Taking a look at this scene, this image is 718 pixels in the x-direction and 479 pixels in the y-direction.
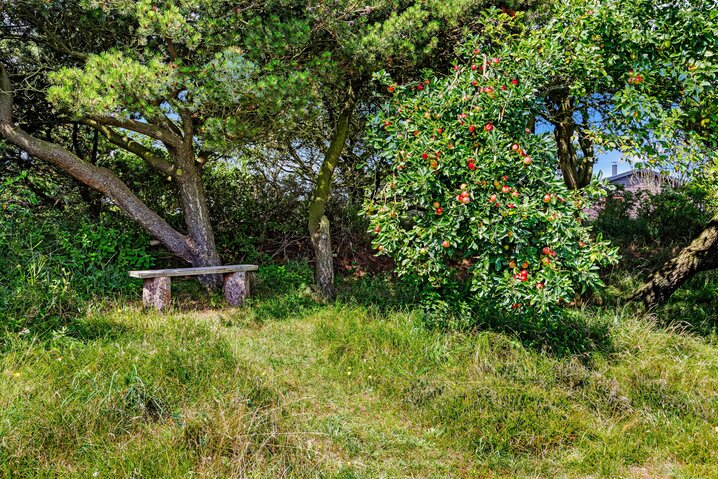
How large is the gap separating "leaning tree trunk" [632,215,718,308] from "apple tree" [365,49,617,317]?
2388 mm

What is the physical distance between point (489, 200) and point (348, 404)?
6.19ft

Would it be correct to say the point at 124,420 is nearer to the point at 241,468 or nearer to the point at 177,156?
the point at 241,468

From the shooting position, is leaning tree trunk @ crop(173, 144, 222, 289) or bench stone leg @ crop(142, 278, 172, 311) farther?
leaning tree trunk @ crop(173, 144, 222, 289)

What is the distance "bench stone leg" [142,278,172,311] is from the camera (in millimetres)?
4484

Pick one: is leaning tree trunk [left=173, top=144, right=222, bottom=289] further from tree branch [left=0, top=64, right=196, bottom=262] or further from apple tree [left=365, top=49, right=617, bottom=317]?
apple tree [left=365, top=49, right=617, bottom=317]

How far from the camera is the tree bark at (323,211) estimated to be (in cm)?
570

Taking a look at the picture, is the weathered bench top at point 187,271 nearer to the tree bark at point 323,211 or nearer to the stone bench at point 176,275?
the stone bench at point 176,275

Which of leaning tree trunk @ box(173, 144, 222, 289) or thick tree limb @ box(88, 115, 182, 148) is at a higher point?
thick tree limb @ box(88, 115, 182, 148)

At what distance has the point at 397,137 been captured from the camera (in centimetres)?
380

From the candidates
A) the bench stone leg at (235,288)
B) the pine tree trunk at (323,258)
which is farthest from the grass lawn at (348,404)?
the pine tree trunk at (323,258)

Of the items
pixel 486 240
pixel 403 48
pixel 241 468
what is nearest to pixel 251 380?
pixel 241 468

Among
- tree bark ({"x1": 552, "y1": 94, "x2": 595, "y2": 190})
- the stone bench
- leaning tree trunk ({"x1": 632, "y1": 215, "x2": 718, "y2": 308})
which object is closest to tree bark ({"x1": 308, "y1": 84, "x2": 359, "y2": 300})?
the stone bench

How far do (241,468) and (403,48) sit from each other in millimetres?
4390

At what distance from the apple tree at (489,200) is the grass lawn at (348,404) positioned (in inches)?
27.6
